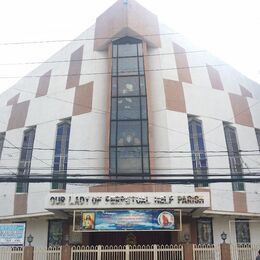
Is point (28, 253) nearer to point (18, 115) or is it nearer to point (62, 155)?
point (62, 155)

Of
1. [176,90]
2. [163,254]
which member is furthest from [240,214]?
[176,90]

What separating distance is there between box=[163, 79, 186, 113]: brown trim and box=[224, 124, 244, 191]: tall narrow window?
386cm

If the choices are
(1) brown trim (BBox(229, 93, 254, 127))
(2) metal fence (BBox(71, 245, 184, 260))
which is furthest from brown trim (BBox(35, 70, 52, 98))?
(1) brown trim (BBox(229, 93, 254, 127))

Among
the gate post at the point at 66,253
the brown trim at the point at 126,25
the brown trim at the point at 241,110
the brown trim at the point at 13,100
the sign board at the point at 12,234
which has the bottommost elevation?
the gate post at the point at 66,253

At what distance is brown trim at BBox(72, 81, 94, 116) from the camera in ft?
97.3

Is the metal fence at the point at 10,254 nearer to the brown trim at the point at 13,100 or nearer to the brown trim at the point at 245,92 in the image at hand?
the brown trim at the point at 13,100

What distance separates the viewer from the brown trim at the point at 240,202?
27484mm

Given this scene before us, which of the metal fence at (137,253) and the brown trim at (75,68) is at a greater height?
the brown trim at (75,68)

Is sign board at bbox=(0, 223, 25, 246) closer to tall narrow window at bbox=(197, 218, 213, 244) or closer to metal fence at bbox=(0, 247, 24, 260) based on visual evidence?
metal fence at bbox=(0, 247, 24, 260)

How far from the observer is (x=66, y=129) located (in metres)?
30.3

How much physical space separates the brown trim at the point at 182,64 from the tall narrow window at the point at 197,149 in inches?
131

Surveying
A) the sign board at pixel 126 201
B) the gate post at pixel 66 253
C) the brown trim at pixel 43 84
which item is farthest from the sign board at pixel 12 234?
the brown trim at pixel 43 84

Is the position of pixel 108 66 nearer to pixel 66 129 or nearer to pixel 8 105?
pixel 66 129

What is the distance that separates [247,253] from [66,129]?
1506cm
